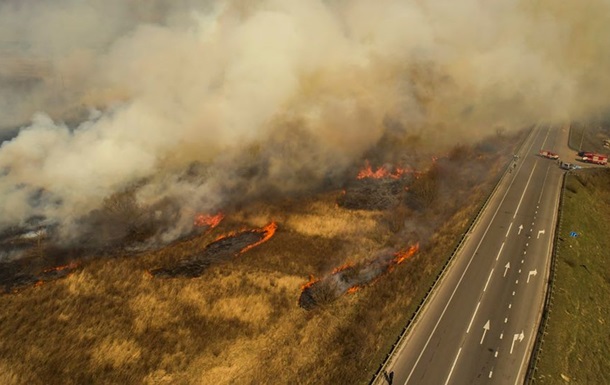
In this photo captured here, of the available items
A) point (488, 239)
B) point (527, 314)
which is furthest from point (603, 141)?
point (527, 314)

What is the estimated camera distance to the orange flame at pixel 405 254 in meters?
56.1

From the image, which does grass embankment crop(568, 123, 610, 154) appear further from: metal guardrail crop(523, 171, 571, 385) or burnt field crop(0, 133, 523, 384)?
metal guardrail crop(523, 171, 571, 385)

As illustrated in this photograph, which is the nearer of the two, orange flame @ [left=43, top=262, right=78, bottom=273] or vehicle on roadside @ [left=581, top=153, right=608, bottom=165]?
orange flame @ [left=43, top=262, right=78, bottom=273]

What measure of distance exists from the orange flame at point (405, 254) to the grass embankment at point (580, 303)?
60.5 feet

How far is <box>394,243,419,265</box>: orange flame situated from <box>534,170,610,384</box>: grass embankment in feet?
60.5

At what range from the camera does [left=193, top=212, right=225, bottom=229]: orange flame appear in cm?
6206

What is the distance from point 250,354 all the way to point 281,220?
27.9 m

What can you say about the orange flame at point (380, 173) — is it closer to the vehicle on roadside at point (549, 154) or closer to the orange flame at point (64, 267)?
the vehicle on roadside at point (549, 154)

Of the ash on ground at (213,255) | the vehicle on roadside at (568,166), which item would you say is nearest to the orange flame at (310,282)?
the ash on ground at (213,255)

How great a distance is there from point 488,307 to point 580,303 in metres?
12.9

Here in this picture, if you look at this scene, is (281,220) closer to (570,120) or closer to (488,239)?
(488,239)

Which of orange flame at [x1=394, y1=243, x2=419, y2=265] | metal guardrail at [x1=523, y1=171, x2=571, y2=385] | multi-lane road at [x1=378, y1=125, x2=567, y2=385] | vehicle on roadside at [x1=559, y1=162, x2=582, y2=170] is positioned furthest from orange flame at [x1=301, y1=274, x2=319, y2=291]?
vehicle on roadside at [x1=559, y1=162, x2=582, y2=170]

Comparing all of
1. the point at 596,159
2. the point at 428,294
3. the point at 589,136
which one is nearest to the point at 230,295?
the point at 428,294

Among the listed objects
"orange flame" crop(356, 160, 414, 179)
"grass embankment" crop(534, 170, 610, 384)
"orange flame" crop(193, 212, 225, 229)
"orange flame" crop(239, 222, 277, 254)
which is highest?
"orange flame" crop(356, 160, 414, 179)
